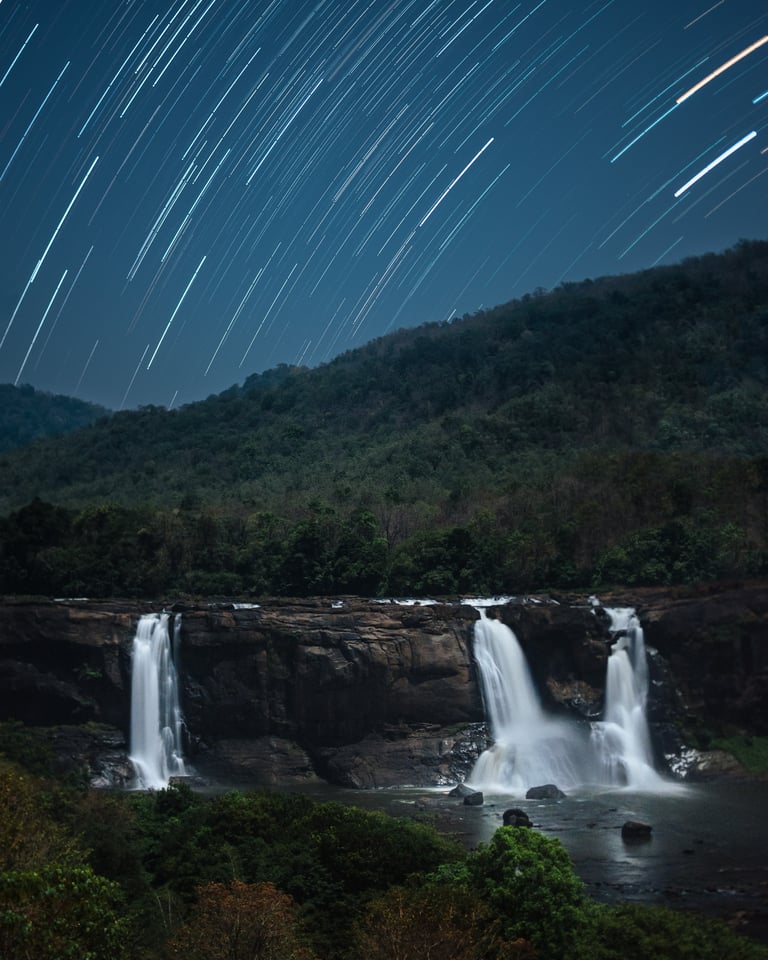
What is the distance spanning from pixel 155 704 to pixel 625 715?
2556 centimetres

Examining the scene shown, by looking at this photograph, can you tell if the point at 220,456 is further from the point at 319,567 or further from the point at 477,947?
the point at 477,947

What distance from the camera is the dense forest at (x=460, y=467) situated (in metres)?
71.7

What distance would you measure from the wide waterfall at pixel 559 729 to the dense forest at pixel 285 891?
75.8ft

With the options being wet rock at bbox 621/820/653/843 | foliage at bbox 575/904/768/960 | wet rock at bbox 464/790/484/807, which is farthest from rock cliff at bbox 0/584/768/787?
foliage at bbox 575/904/768/960

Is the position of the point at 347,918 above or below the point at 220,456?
below

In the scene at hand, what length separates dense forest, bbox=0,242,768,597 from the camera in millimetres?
71688

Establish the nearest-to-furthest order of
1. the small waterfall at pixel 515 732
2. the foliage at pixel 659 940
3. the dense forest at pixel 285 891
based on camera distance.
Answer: the dense forest at pixel 285 891, the foliage at pixel 659 940, the small waterfall at pixel 515 732

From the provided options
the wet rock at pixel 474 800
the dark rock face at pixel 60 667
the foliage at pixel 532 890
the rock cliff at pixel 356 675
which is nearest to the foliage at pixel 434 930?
the foliage at pixel 532 890

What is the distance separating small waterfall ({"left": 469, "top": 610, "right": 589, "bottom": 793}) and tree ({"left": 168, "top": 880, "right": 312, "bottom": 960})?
34953mm

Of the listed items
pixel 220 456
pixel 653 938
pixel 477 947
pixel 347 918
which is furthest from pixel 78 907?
pixel 220 456

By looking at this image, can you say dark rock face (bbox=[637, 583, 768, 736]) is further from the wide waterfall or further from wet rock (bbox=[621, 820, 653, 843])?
wet rock (bbox=[621, 820, 653, 843])

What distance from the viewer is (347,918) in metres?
27.1

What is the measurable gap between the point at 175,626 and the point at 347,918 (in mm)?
33442

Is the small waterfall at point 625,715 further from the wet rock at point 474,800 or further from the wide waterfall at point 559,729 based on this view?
the wet rock at point 474,800
